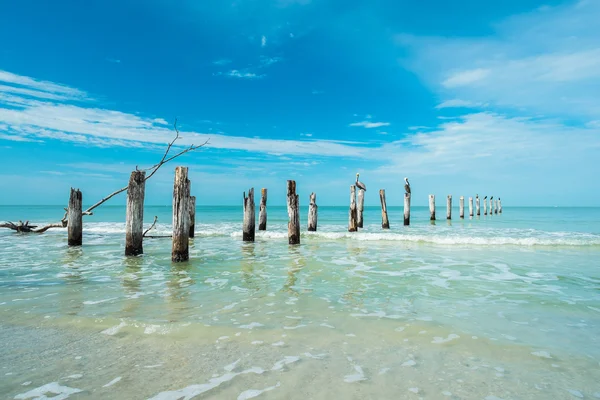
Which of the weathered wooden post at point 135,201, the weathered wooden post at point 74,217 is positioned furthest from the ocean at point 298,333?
the weathered wooden post at point 74,217

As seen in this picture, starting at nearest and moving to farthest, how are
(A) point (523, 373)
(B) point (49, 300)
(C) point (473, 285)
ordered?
(A) point (523, 373) → (B) point (49, 300) → (C) point (473, 285)

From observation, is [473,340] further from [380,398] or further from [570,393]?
[380,398]

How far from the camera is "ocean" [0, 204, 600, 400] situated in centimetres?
313

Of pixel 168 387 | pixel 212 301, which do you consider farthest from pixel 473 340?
pixel 212 301

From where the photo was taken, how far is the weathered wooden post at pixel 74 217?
13094 millimetres

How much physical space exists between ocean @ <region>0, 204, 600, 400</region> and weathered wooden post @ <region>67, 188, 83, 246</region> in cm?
425

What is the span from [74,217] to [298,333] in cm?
1242

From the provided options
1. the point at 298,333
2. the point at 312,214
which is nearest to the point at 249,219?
the point at 312,214

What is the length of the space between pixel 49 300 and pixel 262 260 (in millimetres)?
5771

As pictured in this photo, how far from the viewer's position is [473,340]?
4262 mm

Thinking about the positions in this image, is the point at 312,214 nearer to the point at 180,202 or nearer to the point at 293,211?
the point at 293,211

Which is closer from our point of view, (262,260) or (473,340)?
(473,340)

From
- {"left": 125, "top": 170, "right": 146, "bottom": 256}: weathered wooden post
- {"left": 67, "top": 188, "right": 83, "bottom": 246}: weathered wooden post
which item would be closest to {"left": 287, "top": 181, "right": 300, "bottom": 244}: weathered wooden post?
{"left": 125, "top": 170, "right": 146, "bottom": 256}: weathered wooden post

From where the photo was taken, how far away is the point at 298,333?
175 inches
